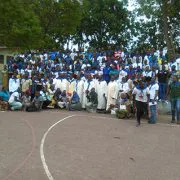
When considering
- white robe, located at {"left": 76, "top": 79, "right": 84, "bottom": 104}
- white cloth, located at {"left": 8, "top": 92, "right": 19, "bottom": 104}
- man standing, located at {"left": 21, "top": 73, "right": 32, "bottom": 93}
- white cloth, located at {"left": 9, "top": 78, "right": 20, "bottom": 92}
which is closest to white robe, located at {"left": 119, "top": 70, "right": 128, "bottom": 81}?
white robe, located at {"left": 76, "top": 79, "right": 84, "bottom": 104}

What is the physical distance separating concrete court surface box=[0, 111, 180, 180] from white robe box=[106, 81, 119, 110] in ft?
12.5

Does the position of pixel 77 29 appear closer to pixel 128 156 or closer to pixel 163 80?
pixel 163 80

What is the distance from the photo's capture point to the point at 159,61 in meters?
22.8

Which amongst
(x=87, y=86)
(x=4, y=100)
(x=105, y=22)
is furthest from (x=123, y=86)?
(x=105, y=22)

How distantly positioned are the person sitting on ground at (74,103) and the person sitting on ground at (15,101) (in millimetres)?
2648

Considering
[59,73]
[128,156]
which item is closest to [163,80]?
[59,73]

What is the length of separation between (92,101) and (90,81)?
1393 mm

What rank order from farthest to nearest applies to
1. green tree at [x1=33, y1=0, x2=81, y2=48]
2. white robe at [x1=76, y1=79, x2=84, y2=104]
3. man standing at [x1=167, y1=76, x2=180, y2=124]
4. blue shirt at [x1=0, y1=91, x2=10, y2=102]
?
green tree at [x1=33, y1=0, x2=81, y2=48]
white robe at [x1=76, y1=79, x2=84, y2=104]
blue shirt at [x1=0, y1=91, x2=10, y2=102]
man standing at [x1=167, y1=76, x2=180, y2=124]

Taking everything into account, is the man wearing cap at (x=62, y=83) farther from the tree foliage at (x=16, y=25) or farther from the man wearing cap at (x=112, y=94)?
the tree foliage at (x=16, y=25)

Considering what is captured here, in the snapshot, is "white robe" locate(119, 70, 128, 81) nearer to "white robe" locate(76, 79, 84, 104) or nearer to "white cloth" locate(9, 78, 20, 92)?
"white robe" locate(76, 79, 84, 104)

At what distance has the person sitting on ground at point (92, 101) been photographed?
20922mm

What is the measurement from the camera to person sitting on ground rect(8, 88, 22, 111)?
69.1 ft

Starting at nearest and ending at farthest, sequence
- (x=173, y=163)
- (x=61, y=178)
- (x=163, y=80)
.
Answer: (x=61, y=178) < (x=173, y=163) < (x=163, y=80)

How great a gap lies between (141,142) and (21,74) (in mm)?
14334
